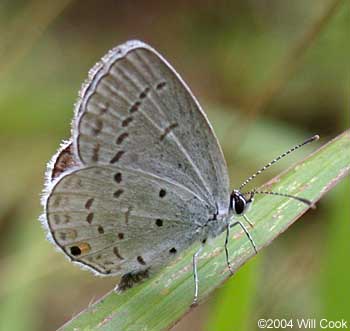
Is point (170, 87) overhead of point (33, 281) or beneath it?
overhead

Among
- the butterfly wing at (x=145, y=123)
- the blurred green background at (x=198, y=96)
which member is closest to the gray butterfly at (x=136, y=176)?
the butterfly wing at (x=145, y=123)

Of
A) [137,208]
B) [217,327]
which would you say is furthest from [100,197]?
[217,327]

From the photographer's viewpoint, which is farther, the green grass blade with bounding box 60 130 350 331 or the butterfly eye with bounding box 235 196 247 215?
the butterfly eye with bounding box 235 196 247 215

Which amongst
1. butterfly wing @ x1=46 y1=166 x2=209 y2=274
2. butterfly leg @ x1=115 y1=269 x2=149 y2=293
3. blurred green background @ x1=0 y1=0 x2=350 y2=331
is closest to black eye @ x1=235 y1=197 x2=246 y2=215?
butterfly wing @ x1=46 y1=166 x2=209 y2=274

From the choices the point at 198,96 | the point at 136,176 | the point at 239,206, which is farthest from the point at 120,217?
the point at 198,96

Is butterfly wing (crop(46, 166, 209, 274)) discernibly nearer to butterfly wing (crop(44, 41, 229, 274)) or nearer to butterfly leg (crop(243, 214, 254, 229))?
butterfly wing (crop(44, 41, 229, 274))

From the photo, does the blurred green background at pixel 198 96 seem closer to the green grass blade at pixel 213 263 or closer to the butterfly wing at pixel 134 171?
the green grass blade at pixel 213 263

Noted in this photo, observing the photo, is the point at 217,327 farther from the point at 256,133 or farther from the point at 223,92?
the point at 223,92
